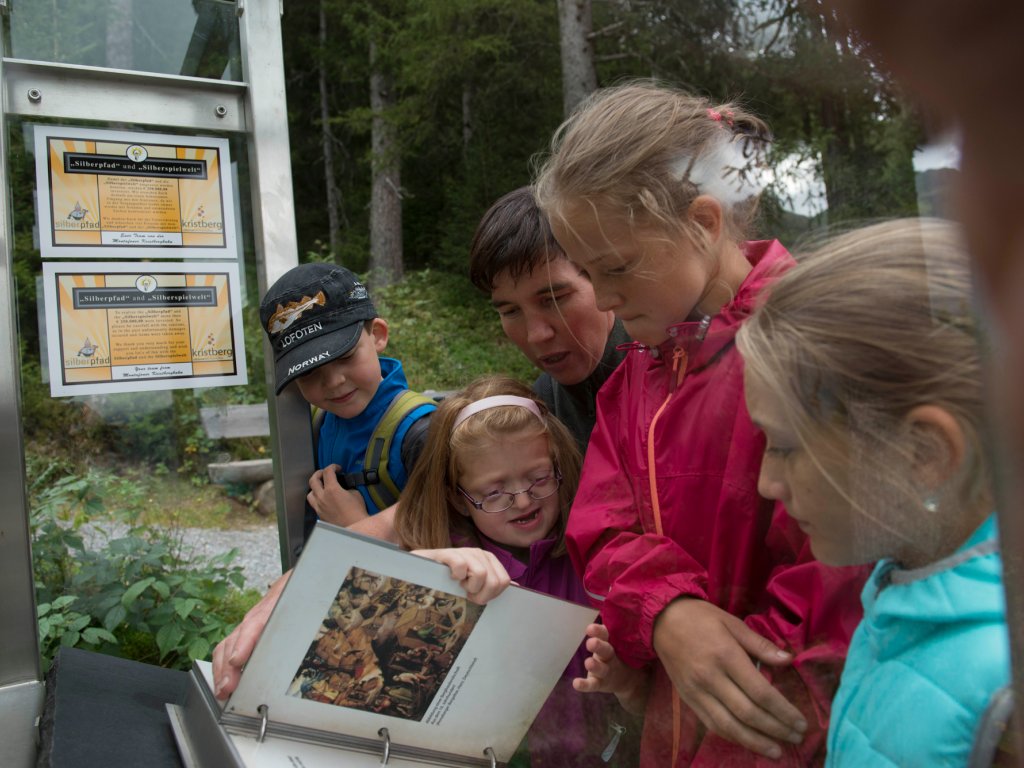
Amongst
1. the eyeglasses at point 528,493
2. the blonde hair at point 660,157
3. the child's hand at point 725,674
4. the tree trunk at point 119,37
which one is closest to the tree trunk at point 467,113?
the tree trunk at point 119,37

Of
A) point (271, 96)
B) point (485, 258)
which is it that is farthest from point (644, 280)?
point (271, 96)

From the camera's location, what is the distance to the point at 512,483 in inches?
71.1

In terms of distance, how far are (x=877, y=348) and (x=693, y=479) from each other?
0.39 m

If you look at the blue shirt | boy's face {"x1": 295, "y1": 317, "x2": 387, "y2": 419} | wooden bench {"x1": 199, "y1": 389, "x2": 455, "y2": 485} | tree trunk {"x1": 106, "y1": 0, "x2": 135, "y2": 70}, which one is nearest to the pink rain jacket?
the blue shirt

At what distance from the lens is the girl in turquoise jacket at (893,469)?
18.9 inches

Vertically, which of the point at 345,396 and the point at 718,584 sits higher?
the point at 345,396

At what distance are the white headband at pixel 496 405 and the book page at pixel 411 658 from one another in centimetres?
60

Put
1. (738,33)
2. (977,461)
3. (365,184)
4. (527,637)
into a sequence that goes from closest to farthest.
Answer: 1. (977,461)
2. (738,33)
3. (527,637)
4. (365,184)

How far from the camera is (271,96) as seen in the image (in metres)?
2.32

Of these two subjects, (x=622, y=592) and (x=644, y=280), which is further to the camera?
(x=622, y=592)

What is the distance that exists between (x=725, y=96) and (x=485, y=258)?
1312 millimetres

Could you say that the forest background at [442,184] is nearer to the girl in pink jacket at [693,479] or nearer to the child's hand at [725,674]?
the girl in pink jacket at [693,479]

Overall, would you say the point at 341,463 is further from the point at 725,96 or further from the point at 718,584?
the point at 725,96

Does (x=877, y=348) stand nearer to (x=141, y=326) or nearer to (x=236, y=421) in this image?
(x=141, y=326)
